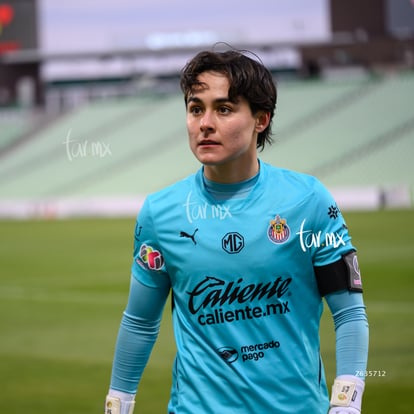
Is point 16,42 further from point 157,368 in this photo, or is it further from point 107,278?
point 157,368

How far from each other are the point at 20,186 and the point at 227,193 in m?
39.6

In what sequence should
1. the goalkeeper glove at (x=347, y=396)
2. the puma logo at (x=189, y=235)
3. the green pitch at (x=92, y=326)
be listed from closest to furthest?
the goalkeeper glove at (x=347, y=396) < the puma logo at (x=189, y=235) < the green pitch at (x=92, y=326)

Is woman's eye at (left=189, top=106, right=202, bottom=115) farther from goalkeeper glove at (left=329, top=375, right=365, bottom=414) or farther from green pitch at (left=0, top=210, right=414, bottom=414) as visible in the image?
green pitch at (left=0, top=210, right=414, bottom=414)

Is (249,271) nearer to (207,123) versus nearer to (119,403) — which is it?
(207,123)

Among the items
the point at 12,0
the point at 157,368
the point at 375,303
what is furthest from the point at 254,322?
the point at 12,0

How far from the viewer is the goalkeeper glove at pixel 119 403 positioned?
3.27 meters

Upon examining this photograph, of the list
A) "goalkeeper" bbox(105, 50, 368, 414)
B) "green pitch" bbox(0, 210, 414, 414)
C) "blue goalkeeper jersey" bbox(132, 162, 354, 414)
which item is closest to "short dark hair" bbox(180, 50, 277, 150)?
"goalkeeper" bbox(105, 50, 368, 414)

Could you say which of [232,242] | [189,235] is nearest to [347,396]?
[232,242]

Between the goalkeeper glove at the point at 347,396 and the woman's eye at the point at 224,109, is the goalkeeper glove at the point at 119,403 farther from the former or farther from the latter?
the woman's eye at the point at 224,109

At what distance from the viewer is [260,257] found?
3.05 metres

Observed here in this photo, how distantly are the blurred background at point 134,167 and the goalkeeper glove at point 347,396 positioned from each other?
14.0ft

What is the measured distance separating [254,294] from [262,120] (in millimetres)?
601

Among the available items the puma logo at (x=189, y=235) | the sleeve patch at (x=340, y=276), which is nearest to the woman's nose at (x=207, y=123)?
the puma logo at (x=189, y=235)

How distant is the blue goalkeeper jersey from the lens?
303 centimetres
